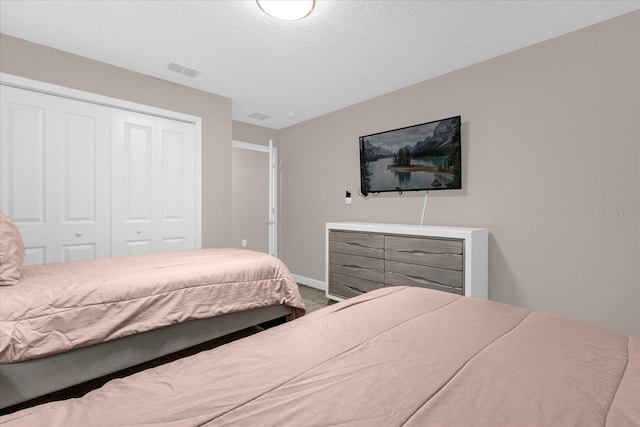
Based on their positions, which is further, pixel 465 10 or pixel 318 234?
pixel 318 234

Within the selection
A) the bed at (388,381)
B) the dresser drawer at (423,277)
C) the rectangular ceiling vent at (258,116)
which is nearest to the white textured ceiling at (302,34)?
the rectangular ceiling vent at (258,116)

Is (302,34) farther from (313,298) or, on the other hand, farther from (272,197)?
(313,298)

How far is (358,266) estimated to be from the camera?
3455 mm

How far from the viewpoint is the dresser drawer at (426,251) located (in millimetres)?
2629

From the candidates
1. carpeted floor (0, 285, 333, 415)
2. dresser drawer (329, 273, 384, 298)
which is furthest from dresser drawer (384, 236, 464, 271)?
carpeted floor (0, 285, 333, 415)

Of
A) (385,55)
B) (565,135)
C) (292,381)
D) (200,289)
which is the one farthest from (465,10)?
(200,289)

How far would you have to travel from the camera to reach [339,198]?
14.0 feet

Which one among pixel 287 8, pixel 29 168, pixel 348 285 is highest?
pixel 287 8

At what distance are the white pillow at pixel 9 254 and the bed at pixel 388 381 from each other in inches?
58.6

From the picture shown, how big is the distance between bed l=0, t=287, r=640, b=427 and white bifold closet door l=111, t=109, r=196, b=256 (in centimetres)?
279

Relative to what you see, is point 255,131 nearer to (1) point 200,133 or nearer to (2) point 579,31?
(1) point 200,133

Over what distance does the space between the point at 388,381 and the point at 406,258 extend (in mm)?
2311

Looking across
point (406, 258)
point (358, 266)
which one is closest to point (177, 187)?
point (358, 266)

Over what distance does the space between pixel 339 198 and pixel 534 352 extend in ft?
11.2
